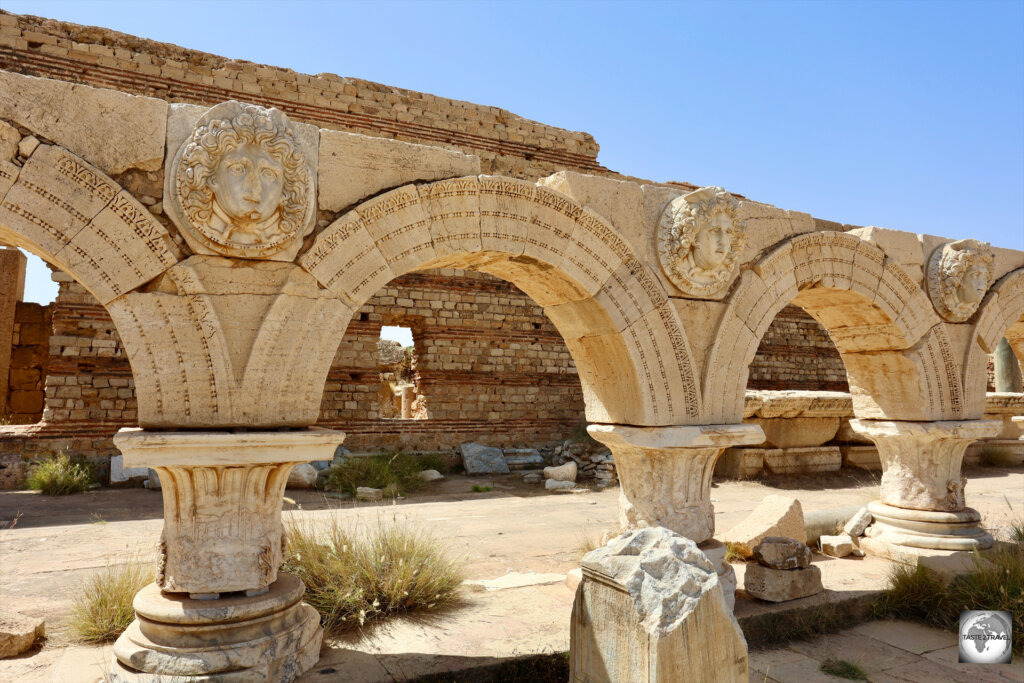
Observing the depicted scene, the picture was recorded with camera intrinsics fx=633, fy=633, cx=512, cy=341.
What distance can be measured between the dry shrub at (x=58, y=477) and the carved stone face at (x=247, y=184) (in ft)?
22.8

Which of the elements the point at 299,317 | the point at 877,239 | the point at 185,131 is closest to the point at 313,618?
the point at 299,317

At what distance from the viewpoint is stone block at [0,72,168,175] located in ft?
8.23

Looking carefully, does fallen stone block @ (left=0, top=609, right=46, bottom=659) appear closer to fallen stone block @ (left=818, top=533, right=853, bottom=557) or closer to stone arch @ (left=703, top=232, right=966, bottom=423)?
stone arch @ (left=703, top=232, right=966, bottom=423)

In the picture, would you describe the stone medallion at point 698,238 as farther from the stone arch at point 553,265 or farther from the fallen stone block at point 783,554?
the fallen stone block at point 783,554

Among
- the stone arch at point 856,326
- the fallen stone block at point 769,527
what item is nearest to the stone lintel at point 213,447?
the stone arch at point 856,326

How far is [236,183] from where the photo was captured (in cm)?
270

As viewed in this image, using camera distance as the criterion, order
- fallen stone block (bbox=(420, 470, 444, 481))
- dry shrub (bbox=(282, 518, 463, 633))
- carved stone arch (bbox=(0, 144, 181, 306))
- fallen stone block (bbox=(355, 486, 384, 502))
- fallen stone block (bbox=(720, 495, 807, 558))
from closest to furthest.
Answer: carved stone arch (bbox=(0, 144, 181, 306)) < dry shrub (bbox=(282, 518, 463, 633)) < fallen stone block (bbox=(720, 495, 807, 558)) < fallen stone block (bbox=(355, 486, 384, 502)) < fallen stone block (bbox=(420, 470, 444, 481))

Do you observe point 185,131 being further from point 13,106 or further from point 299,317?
point 299,317

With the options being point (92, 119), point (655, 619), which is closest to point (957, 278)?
point (655, 619)

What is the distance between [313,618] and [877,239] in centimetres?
464

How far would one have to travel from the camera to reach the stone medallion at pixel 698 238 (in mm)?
3822

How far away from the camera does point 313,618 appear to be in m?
3.09

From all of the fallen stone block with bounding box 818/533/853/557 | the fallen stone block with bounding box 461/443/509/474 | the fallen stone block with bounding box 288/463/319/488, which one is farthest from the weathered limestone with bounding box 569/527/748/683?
the fallen stone block with bounding box 461/443/509/474

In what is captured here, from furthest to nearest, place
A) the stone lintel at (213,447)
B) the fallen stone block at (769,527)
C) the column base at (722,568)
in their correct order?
the fallen stone block at (769,527), the column base at (722,568), the stone lintel at (213,447)
